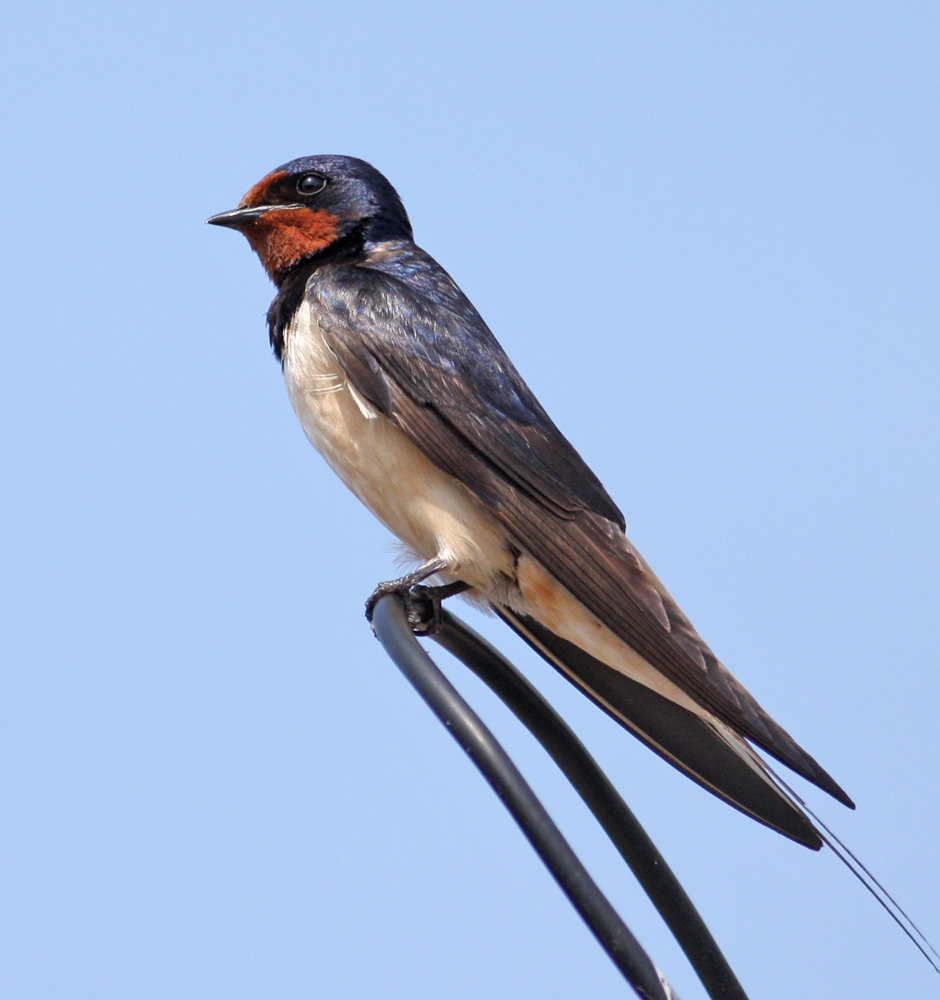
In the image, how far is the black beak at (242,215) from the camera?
3.31m

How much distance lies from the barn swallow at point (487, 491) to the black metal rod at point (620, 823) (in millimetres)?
431

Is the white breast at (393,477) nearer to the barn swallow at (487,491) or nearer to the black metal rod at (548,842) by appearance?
the barn swallow at (487,491)

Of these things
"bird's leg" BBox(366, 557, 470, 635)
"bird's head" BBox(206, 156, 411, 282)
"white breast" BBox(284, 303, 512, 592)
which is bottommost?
"bird's leg" BBox(366, 557, 470, 635)

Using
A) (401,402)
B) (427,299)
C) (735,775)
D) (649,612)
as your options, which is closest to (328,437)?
(401,402)

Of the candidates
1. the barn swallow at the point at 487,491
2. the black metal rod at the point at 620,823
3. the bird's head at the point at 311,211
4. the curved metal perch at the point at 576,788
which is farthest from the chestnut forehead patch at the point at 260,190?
the black metal rod at the point at 620,823

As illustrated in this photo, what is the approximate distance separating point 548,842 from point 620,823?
0.35 meters

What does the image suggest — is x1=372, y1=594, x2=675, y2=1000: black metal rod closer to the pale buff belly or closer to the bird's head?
the pale buff belly

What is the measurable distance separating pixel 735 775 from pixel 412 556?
0.83 meters

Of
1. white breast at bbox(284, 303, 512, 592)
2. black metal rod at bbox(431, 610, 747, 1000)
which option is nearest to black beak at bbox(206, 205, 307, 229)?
white breast at bbox(284, 303, 512, 592)

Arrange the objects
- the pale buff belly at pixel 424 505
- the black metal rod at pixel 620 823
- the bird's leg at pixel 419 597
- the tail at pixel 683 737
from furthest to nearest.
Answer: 1. the pale buff belly at pixel 424 505
2. the bird's leg at pixel 419 597
3. the tail at pixel 683 737
4. the black metal rod at pixel 620 823

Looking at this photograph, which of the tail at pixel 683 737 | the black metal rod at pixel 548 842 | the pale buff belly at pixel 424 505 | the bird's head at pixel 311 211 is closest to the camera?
the black metal rod at pixel 548 842

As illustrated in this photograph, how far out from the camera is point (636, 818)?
1.93 metres

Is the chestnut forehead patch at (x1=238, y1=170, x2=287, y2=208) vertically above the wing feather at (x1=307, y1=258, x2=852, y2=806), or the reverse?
the chestnut forehead patch at (x1=238, y1=170, x2=287, y2=208)

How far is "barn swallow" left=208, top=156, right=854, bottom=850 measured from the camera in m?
2.63
